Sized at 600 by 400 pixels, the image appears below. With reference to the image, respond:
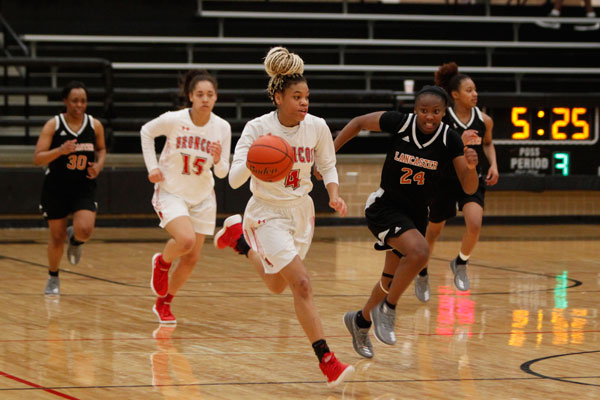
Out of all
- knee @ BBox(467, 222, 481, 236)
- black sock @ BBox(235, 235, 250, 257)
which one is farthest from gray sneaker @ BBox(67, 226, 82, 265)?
knee @ BBox(467, 222, 481, 236)

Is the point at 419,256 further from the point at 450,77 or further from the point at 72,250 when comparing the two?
the point at 72,250

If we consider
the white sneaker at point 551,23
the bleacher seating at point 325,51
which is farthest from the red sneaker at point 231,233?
the white sneaker at point 551,23

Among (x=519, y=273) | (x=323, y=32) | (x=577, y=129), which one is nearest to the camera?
(x=519, y=273)

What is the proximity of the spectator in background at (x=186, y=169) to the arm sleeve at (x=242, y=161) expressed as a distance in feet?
4.79

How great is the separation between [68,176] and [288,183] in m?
3.44

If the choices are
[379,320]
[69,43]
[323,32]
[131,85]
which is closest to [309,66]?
[323,32]

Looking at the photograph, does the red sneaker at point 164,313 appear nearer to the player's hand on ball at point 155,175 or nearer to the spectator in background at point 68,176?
the player's hand on ball at point 155,175

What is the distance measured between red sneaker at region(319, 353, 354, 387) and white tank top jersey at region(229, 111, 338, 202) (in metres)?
0.92

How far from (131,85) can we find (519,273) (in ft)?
25.1

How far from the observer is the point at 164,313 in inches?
263

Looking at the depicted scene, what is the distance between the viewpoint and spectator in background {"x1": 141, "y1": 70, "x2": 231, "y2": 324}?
6.69 metres

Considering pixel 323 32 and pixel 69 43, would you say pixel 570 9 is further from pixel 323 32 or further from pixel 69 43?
pixel 69 43

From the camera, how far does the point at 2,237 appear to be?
12.1 meters

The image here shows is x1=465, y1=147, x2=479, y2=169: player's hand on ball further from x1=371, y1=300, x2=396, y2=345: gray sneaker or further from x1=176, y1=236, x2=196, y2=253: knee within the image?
x1=176, y1=236, x2=196, y2=253: knee
